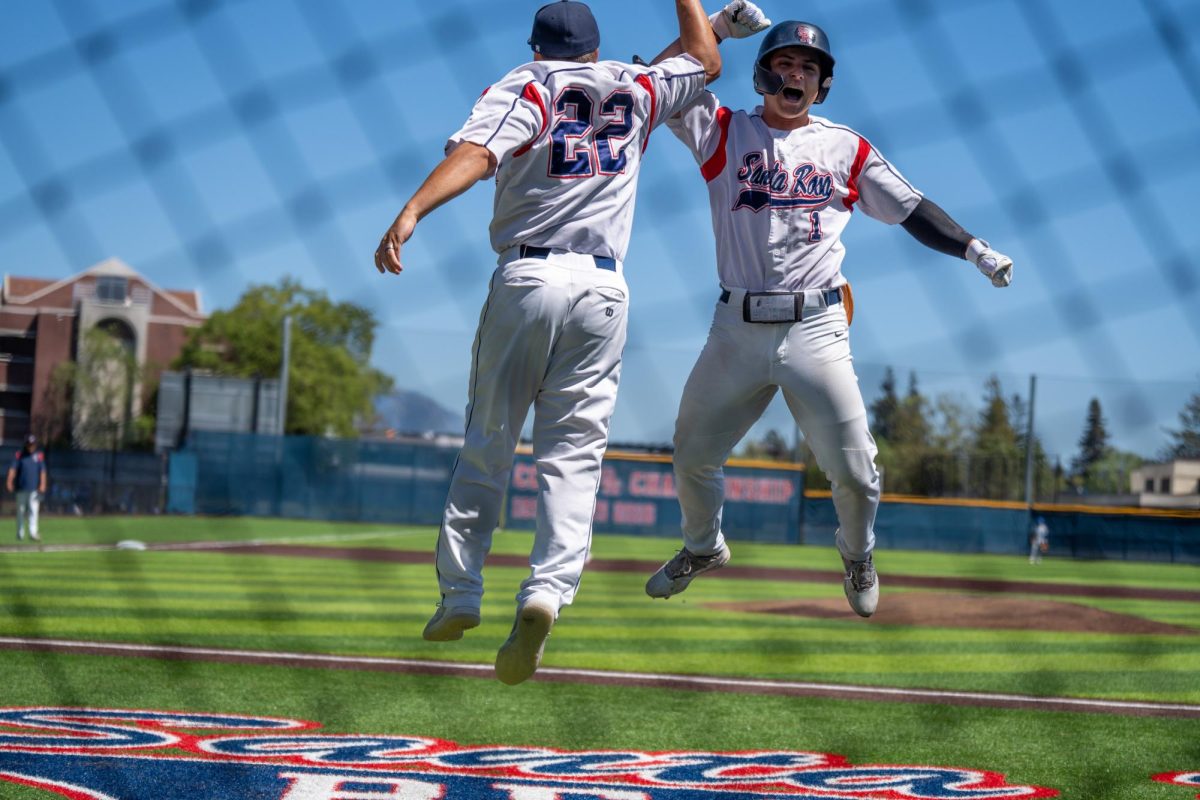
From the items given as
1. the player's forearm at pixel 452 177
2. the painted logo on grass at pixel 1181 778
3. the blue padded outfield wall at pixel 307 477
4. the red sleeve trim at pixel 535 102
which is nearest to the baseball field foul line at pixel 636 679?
the painted logo on grass at pixel 1181 778

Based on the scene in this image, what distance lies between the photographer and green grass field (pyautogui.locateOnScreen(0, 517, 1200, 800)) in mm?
6863

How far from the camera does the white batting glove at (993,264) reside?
3736mm

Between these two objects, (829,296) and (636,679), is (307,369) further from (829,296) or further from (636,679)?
(829,296)

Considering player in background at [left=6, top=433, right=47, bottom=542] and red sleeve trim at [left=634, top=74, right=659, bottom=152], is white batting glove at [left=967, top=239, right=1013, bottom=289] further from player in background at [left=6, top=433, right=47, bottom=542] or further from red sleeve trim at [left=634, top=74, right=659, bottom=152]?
player in background at [left=6, top=433, right=47, bottom=542]

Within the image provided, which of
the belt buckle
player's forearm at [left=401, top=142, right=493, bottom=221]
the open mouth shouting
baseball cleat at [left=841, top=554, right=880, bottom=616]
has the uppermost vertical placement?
the open mouth shouting

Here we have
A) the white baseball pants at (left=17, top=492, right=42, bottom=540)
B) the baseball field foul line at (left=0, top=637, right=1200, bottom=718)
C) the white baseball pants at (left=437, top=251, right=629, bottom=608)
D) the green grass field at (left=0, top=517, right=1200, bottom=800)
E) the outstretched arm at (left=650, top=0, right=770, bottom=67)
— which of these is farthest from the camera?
the white baseball pants at (left=17, top=492, right=42, bottom=540)

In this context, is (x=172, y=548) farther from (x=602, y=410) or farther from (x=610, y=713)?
(x=602, y=410)

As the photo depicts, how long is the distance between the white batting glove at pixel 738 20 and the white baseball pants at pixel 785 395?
0.75 metres

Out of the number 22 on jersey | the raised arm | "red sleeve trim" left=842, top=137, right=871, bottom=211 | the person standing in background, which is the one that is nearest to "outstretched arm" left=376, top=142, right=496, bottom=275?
the number 22 on jersey

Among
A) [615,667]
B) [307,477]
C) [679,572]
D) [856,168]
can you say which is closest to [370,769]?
[679,572]

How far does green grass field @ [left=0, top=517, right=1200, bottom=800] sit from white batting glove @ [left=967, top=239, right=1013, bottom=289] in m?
2.89

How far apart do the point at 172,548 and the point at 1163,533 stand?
71.9 ft

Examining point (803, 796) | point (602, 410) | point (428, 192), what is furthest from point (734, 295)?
point (803, 796)

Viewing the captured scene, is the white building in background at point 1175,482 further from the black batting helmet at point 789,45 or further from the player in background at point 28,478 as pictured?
the player in background at point 28,478
